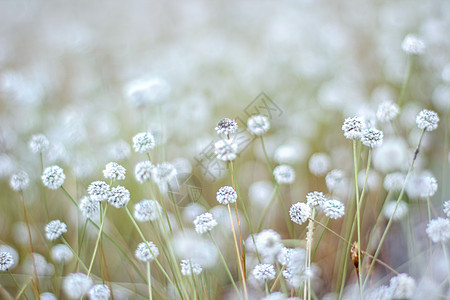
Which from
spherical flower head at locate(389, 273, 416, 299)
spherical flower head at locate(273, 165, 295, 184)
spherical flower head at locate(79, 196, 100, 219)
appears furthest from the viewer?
spherical flower head at locate(273, 165, 295, 184)

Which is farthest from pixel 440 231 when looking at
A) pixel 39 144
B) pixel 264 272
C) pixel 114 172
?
pixel 39 144

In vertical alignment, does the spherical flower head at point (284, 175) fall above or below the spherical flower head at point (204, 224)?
above

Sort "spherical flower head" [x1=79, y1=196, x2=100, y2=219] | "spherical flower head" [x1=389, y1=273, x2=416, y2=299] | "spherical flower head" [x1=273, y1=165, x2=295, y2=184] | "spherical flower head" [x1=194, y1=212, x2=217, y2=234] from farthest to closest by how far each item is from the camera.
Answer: "spherical flower head" [x1=273, y1=165, x2=295, y2=184] → "spherical flower head" [x1=79, y1=196, x2=100, y2=219] → "spherical flower head" [x1=194, y1=212, x2=217, y2=234] → "spherical flower head" [x1=389, y1=273, x2=416, y2=299]

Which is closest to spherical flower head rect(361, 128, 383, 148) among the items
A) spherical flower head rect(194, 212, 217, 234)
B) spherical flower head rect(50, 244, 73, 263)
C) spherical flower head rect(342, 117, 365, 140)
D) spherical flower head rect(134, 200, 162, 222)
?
spherical flower head rect(342, 117, 365, 140)

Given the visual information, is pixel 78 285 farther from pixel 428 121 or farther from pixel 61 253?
pixel 428 121

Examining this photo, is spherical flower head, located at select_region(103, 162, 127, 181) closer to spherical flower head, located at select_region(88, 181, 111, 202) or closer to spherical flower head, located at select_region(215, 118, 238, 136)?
spherical flower head, located at select_region(88, 181, 111, 202)

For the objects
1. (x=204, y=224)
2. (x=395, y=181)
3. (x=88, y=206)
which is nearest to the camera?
(x=204, y=224)

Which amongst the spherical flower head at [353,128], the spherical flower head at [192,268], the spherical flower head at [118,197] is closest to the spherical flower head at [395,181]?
the spherical flower head at [353,128]

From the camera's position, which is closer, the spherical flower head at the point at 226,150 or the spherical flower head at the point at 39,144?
the spherical flower head at the point at 226,150

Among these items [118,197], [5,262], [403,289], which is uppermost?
[118,197]

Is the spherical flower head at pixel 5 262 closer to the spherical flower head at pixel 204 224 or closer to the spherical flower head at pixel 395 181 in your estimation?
the spherical flower head at pixel 204 224
